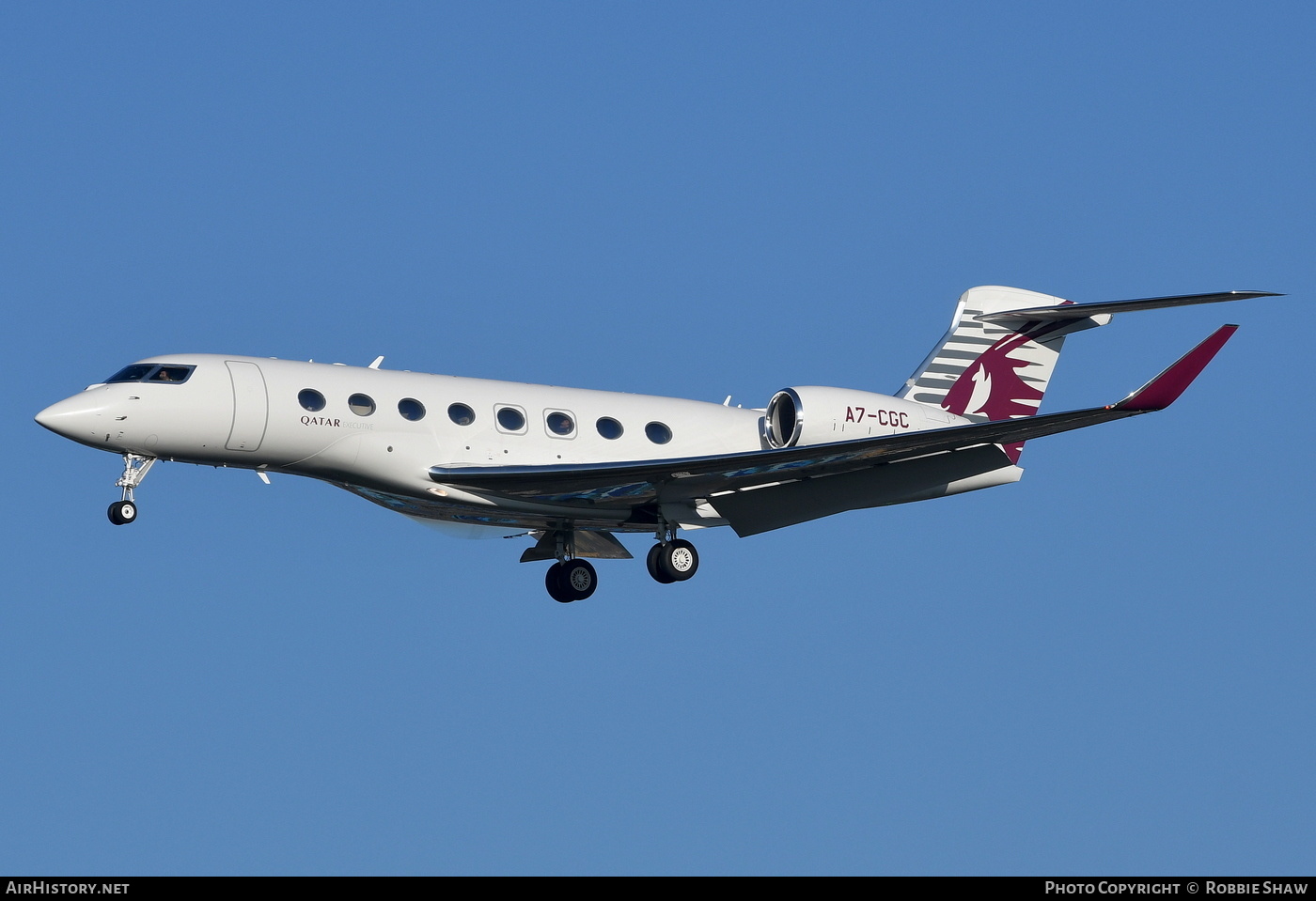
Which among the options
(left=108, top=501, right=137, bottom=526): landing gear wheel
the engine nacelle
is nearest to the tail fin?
the engine nacelle

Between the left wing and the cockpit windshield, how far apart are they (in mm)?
3683

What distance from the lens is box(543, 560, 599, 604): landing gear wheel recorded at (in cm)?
2647

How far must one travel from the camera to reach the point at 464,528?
26.5 meters

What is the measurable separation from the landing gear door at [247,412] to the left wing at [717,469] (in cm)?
246

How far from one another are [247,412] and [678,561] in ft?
21.8

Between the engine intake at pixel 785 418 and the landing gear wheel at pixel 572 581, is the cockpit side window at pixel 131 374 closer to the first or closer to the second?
the landing gear wheel at pixel 572 581

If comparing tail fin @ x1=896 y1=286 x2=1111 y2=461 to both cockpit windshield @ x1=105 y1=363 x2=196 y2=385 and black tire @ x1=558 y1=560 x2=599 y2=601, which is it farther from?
cockpit windshield @ x1=105 y1=363 x2=196 y2=385

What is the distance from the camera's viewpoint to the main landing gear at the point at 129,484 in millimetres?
22062

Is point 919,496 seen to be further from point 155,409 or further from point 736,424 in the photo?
point 155,409

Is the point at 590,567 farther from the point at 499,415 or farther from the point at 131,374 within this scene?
the point at 131,374

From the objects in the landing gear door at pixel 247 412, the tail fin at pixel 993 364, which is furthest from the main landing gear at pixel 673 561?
the landing gear door at pixel 247 412
